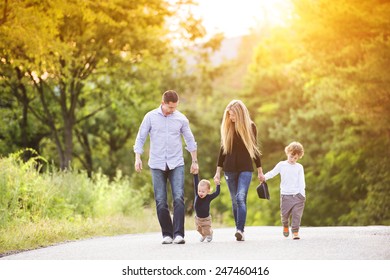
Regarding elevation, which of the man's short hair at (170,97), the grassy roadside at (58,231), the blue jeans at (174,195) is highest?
the man's short hair at (170,97)

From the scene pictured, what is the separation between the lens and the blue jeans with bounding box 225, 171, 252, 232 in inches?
468

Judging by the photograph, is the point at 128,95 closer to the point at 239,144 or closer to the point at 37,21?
the point at 37,21

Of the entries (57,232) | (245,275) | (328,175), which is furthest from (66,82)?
(245,275)

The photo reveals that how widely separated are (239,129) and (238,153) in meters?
0.36

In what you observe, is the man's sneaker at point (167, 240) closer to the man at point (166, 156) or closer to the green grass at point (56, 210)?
the man at point (166, 156)

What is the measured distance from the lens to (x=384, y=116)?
88.4 ft

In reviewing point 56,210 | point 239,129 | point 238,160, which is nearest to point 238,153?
point 238,160

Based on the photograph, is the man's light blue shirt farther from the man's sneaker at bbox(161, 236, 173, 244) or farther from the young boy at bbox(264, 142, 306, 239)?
the young boy at bbox(264, 142, 306, 239)

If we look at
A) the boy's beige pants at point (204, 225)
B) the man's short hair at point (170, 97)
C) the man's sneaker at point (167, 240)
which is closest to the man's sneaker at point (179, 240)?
the man's sneaker at point (167, 240)

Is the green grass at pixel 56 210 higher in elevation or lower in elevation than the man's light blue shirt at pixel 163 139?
lower

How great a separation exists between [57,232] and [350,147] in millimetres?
19386

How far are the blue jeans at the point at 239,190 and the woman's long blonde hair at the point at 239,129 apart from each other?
332 millimetres

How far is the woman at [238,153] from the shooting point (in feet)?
39.1

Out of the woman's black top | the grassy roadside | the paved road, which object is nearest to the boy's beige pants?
the paved road
